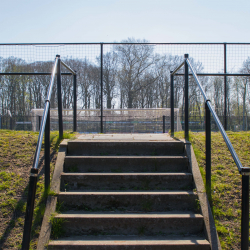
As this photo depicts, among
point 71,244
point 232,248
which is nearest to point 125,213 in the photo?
point 71,244

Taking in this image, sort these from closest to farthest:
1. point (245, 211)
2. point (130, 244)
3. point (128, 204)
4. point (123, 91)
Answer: point (245, 211) → point (130, 244) → point (128, 204) → point (123, 91)

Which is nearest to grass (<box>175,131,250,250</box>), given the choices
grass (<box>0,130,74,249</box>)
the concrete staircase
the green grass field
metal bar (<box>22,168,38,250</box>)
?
the green grass field

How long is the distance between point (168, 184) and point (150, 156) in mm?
526

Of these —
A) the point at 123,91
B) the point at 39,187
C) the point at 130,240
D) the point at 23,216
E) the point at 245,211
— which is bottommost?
the point at 130,240

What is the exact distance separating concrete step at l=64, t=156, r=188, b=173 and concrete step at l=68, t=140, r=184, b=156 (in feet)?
0.91

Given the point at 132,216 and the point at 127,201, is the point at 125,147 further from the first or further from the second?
the point at 132,216

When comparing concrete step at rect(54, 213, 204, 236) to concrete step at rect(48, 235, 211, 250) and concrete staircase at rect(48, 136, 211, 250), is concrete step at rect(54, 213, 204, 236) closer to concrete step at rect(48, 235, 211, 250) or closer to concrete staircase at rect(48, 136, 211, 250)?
concrete staircase at rect(48, 136, 211, 250)

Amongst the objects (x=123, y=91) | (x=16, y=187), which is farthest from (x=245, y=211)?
(x=123, y=91)

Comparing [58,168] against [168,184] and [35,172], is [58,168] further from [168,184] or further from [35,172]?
[168,184]

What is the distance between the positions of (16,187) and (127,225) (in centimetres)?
167

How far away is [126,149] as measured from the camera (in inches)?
146

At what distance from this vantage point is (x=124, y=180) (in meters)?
3.13

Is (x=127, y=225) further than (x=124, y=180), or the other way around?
(x=124, y=180)

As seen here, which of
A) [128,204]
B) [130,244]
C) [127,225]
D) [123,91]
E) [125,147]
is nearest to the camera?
[130,244]
